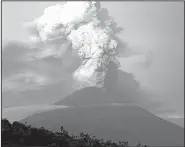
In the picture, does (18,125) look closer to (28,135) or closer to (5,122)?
(5,122)

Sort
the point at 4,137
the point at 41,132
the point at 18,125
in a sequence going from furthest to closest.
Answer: the point at 18,125
the point at 41,132
the point at 4,137

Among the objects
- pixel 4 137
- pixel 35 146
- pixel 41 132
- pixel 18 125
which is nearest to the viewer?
pixel 35 146

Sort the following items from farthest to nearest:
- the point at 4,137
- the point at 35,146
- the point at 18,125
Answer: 1. the point at 18,125
2. the point at 4,137
3. the point at 35,146

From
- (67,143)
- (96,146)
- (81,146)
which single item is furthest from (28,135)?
(96,146)

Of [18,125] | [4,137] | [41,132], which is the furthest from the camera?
[18,125]

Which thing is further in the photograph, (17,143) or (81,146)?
(81,146)

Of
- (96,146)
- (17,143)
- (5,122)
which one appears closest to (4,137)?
(17,143)

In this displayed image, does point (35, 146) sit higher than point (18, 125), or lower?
lower

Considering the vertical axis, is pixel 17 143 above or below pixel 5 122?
below

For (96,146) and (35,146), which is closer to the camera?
(35,146)

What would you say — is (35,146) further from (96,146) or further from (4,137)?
(96,146)
